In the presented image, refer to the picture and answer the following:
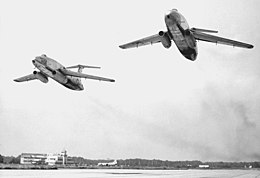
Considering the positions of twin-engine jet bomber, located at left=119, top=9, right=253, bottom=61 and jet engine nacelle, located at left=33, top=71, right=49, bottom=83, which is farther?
jet engine nacelle, located at left=33, top=71, right=49, bottom=83

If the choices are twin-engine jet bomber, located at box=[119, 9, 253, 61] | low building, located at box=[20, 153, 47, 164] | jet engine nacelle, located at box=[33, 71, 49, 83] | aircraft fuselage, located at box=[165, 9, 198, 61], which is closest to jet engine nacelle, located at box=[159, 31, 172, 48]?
twin-engine jet bomber, located at box=[119, 9, 253, 61]

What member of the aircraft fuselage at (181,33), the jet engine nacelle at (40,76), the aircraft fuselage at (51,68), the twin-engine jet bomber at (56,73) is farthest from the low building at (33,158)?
the aircraft fuselage at (181,33)

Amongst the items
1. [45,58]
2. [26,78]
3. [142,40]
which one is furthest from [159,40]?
[26,78]

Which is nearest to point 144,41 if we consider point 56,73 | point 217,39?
point 217,39

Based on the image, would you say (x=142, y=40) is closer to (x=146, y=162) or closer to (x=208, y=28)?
(x=208, y=28)

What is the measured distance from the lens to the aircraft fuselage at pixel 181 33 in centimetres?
1697

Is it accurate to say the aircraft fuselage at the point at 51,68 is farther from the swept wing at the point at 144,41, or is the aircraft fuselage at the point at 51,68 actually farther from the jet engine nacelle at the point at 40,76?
the swept wing at the point at 144,41

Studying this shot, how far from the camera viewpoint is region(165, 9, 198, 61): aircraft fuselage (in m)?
17.0

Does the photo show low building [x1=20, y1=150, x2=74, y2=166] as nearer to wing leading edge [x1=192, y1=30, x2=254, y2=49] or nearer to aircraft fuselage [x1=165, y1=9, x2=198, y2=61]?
aircraft fuselage [x1=165, y1=9, x2=198, y2=61]

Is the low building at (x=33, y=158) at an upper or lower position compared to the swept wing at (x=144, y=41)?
lower

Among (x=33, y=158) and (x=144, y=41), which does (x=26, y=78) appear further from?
(x=33, y=158)

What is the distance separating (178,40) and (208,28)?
158 centimetres

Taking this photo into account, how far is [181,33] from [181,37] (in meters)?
0.40

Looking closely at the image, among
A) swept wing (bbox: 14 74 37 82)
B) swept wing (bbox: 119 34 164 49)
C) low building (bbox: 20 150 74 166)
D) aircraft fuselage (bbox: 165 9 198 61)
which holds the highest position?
swept wing (bbox: 14 74 37 82)
